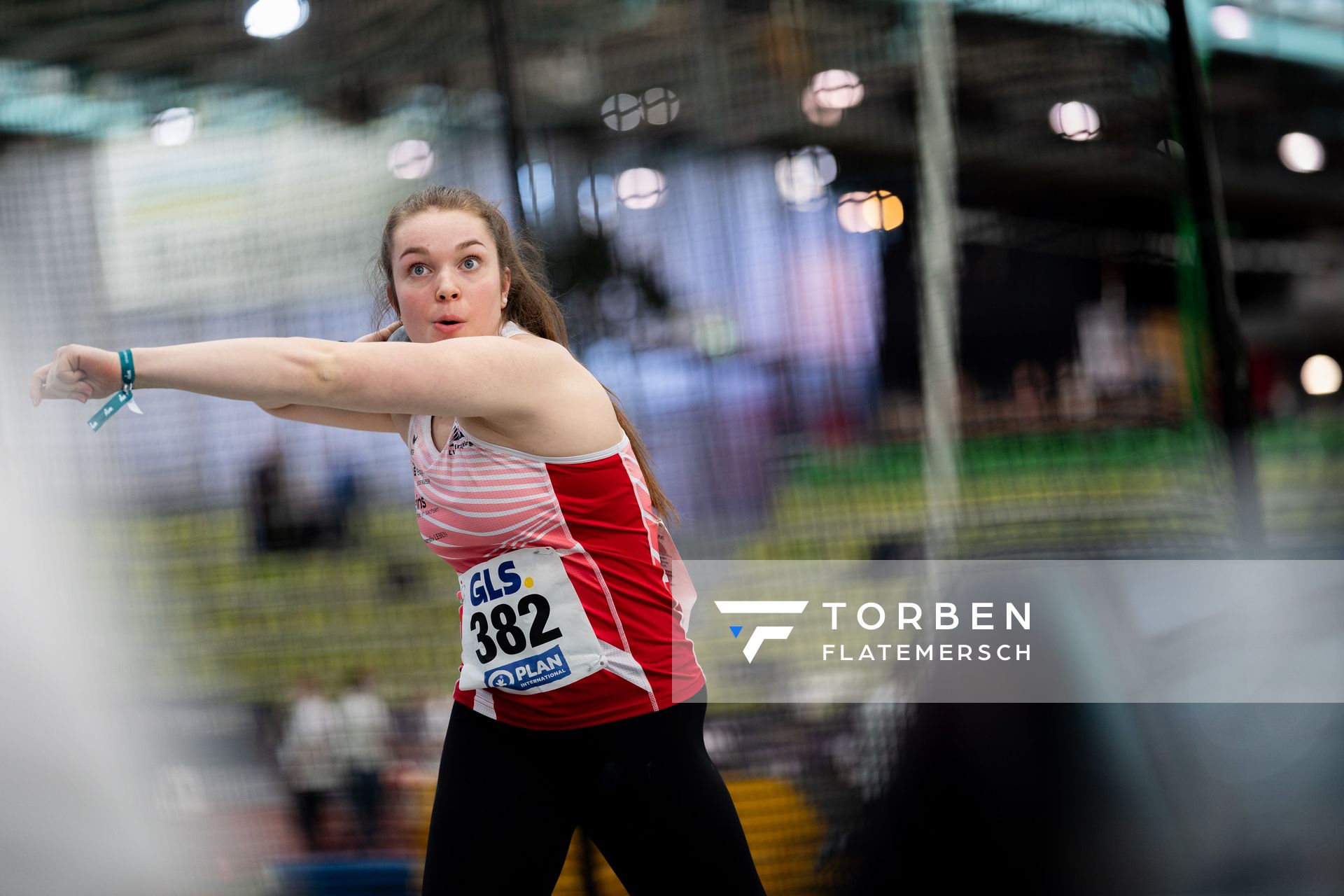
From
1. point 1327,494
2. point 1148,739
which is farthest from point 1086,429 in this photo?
point 1148,739

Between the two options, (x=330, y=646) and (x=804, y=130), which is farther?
(x=330, y=646)

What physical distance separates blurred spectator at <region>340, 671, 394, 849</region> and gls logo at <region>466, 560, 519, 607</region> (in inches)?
48.4

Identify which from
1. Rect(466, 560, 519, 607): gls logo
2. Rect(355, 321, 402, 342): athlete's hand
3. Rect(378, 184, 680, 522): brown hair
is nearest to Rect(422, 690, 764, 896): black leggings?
Rect(466, 560, 519, 607): gls logo

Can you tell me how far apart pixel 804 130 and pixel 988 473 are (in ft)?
2.69

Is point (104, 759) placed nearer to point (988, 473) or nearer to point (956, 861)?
point (956, 861)

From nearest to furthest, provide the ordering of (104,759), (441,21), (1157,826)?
(1157,826) → (441,21) → (104,759)

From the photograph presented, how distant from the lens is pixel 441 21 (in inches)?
96.1

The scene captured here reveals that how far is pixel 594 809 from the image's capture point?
1356 millimetres

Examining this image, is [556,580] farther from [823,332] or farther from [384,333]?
[823,332]

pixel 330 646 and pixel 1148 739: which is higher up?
pixel 330 646

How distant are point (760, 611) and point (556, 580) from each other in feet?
3.57

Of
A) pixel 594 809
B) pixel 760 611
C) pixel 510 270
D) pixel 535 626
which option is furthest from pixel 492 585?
pixel 760 611

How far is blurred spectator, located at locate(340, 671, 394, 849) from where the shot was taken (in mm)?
2455

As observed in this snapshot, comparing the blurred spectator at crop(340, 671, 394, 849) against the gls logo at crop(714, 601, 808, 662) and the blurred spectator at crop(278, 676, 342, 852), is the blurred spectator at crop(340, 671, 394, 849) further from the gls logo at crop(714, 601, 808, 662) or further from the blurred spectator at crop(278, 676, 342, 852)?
the gls logo at crop(714, 601, 808, 662)
